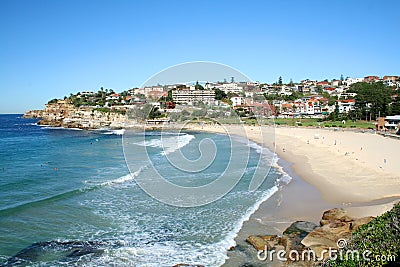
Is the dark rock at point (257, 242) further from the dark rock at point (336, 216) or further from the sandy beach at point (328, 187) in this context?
the dark rock at point (336, 216)

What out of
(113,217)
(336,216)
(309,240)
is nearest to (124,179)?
(113,217)

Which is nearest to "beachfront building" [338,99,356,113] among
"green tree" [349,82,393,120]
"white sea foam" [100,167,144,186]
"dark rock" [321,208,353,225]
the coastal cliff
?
"green tree" [349,82,393,120]

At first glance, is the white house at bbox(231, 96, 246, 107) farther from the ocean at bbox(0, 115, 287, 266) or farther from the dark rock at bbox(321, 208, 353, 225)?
the dark rock at bbox(321, 208, 353, 225)

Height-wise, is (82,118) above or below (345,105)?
below

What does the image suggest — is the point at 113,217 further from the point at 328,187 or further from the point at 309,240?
the point at 328,187

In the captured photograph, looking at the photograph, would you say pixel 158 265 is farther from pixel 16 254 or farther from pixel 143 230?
pixel 16 254

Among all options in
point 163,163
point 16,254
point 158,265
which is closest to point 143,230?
point 158,265

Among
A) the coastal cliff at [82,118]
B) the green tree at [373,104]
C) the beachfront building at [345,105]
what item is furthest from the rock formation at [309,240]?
the beachfront building at [345,105]
